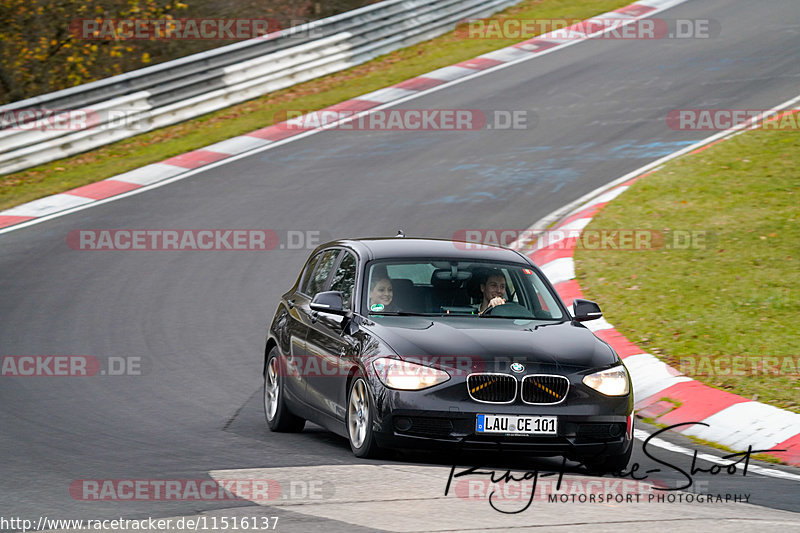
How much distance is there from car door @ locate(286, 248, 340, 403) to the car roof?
1.02 ft

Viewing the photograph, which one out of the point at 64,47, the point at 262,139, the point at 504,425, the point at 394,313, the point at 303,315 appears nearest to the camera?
the point at 504,425

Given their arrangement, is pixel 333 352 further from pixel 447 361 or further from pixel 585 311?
pixel 585 311

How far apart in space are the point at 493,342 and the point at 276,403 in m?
2.40

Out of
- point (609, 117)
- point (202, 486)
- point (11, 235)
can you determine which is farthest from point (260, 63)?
point (202, 486)

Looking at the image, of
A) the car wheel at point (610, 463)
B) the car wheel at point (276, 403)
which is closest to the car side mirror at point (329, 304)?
the car wheel at point (276, 403)

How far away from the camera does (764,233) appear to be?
46.9 ft

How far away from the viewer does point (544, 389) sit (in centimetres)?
744

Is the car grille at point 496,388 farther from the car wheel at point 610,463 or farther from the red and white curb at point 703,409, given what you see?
the red and white curb at point 703,409

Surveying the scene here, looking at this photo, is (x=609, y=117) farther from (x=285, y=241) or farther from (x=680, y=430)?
(x=680, y=430)

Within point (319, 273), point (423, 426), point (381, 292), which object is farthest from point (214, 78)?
point (423, 426)

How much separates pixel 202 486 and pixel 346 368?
156 centimetres

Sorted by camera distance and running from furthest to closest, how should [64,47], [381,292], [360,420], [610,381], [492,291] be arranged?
1. [64,47]
2. [492,291]
3. [381,292]
4. [360,420]
5. [610,381]

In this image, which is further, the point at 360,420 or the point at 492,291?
the point at 492,291

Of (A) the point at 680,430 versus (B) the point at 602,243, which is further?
(B) the point at 602,243
